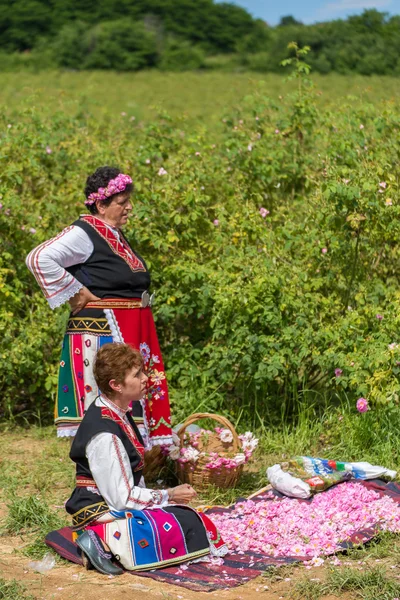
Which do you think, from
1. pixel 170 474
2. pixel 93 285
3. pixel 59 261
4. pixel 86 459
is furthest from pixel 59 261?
pixel 170 474

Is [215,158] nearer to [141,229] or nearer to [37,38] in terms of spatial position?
[141,229]

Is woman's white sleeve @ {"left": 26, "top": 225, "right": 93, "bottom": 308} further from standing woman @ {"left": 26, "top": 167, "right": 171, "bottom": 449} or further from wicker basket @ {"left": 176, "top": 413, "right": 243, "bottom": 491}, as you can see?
wicker basket @ {"left": 176, "top": 413, "right": 243, "bottom": 491}

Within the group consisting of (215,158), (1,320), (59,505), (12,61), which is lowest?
(59,505)

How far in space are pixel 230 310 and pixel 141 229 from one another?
0.83m

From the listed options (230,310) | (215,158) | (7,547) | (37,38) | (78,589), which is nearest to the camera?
(78,589)

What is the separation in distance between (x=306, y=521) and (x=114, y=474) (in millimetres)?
1081

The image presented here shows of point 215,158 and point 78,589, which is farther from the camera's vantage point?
point 215,158

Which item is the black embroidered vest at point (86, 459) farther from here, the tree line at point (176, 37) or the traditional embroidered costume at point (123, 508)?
the tree line at point (176, 37)

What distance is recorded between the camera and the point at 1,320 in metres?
6.03

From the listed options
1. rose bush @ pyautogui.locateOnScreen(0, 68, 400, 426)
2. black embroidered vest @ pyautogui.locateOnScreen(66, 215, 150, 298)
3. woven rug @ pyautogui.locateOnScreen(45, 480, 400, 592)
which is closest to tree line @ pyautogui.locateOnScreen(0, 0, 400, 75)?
rose bush @ pyautogui.locateOnScreen(0, 68, 400, 426)

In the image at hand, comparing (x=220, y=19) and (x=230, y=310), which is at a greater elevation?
(x=220, y=19)

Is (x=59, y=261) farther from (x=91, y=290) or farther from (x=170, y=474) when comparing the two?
(x=170, y=474)

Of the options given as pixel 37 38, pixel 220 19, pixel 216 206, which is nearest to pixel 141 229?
pixel 216 206

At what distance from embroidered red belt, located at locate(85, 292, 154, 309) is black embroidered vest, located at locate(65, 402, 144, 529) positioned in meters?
0.73
